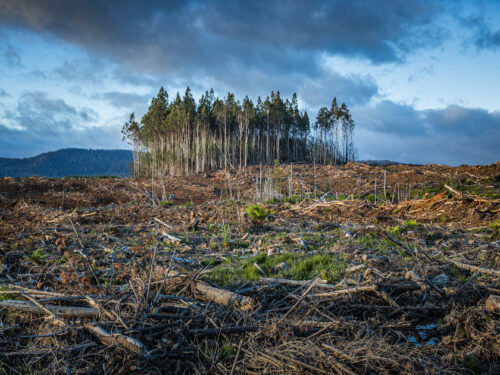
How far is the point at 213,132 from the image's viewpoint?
47.7m

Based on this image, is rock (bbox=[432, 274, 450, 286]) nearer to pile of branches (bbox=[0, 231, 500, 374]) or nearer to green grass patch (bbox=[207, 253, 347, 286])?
pile of branches (bbox=[0, 231, 500, 374])

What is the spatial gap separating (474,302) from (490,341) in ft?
2.80

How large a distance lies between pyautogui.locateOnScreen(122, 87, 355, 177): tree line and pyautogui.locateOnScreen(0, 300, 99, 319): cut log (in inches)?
1261

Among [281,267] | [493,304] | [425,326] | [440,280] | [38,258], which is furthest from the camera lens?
[38,258]

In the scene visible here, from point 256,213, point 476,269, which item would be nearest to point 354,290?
point 476,269

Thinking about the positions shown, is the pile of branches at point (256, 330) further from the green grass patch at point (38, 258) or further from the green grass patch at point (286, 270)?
the green grass patch at point (38, 258)

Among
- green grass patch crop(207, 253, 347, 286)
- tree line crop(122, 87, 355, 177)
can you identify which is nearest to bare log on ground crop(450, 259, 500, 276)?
green grass patch crop(207, 253, 347, 286)

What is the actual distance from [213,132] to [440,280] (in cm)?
4615

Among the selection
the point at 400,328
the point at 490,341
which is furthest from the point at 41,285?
the point at 490,341

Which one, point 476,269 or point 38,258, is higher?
point 476,269

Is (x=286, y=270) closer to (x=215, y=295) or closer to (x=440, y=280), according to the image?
(x=215, y=295)

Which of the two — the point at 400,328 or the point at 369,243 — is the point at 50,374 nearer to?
the point at 400,328

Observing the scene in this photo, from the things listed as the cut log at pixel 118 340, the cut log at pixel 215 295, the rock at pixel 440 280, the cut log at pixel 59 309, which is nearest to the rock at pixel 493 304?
the rock at pixel 440 280

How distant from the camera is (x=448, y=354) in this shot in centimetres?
222
